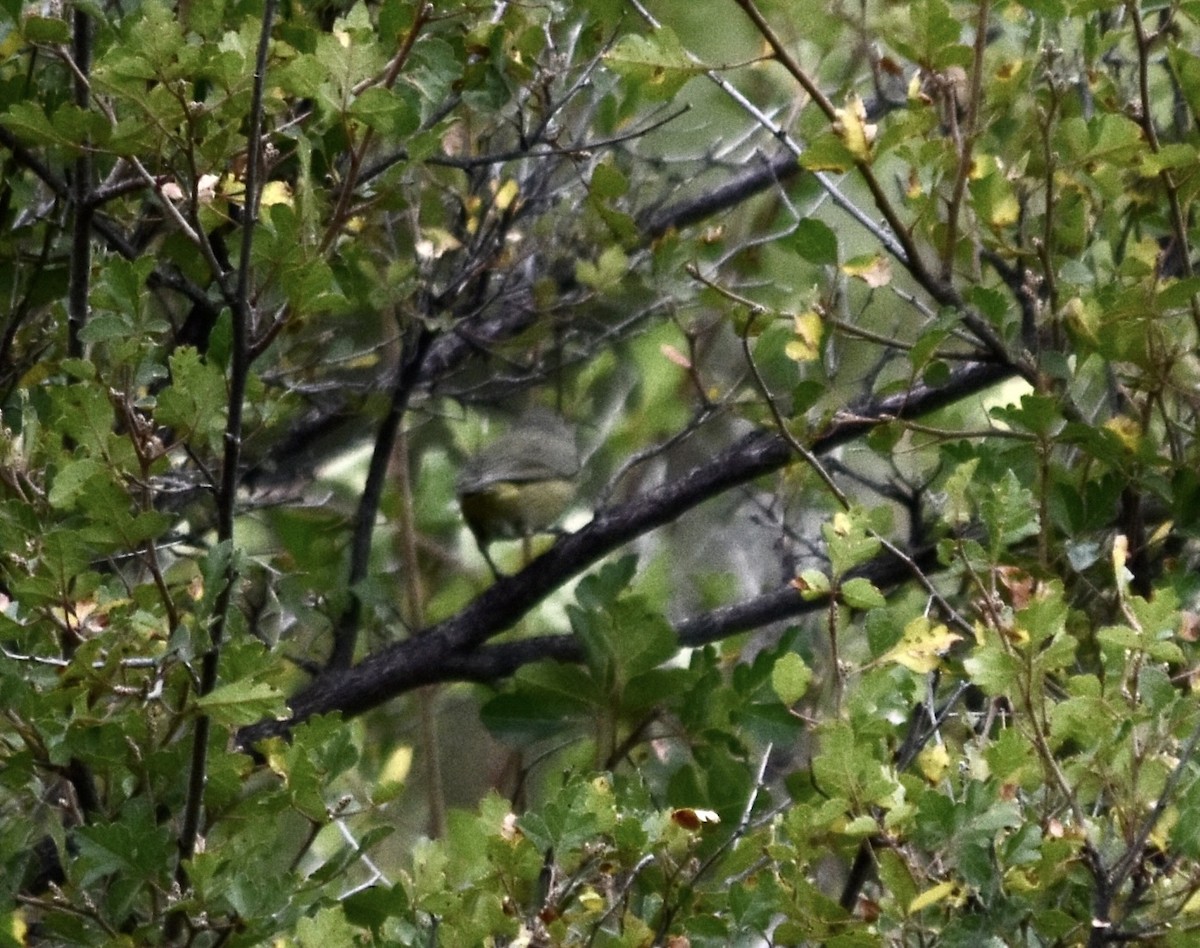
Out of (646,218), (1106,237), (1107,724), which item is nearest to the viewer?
(1107,724)

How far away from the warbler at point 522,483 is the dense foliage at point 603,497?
21 centimetres

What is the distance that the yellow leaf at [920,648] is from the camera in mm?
1932

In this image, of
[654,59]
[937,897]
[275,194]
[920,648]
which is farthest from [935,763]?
[275,194]

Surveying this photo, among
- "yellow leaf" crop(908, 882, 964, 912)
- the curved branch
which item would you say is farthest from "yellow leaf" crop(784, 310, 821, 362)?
"yellow leaf" crop(908, 882, 964, 912)

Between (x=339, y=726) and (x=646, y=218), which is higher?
(x=646, y=218)

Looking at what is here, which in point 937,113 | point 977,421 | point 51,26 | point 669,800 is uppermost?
point 51,26

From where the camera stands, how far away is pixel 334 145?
2.37 m

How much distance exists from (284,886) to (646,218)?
1981 mm

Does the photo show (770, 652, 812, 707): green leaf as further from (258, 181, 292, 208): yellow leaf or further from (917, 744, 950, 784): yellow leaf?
(258, 181, 292, 208): yellow leaf

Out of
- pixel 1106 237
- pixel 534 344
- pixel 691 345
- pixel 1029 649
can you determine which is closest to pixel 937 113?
pixel 1106 237

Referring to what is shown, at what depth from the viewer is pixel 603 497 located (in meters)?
2.96

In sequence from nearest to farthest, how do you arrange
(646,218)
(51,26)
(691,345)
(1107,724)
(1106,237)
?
1. (1107,724)
2. (51,26)
3. (1106,237)
4. (691,345)
5. (646,218)

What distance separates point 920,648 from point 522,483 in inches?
67.5

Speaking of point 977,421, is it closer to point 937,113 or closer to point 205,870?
point 937,113
